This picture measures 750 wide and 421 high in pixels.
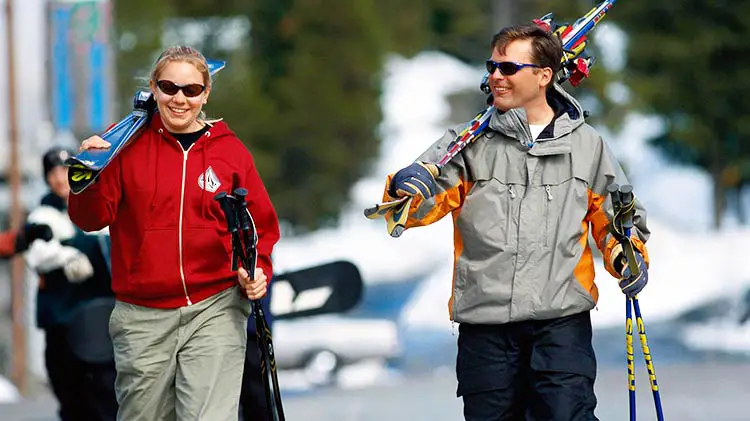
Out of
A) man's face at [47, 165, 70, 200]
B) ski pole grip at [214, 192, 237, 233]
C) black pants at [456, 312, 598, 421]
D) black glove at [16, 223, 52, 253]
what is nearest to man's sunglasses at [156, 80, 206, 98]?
ski pole grip at [214, 192, 237, 233]

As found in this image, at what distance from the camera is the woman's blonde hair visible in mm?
5043

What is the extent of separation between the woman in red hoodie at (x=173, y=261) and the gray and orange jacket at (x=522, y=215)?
0.73 meters

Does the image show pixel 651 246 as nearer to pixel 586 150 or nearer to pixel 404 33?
pixel 404 33

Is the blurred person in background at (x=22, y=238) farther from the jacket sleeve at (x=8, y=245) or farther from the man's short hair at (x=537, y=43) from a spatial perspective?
the man's short hair at (x=537, y=43)

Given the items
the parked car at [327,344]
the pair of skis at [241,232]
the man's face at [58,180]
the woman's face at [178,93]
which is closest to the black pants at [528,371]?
the pair of skis at [241,232]

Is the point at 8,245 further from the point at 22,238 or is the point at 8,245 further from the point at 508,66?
the point at 508,66

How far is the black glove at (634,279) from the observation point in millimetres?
5000

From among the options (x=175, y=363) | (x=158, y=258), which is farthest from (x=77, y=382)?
(x=158, y=258)

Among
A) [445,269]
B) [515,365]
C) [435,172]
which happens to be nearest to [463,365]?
[515,365]

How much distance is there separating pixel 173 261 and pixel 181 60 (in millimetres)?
728

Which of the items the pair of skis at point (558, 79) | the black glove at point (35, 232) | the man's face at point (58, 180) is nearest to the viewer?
the pair of skis at point (558, 79)

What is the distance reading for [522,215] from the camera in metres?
5.06

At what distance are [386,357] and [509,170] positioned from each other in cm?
876

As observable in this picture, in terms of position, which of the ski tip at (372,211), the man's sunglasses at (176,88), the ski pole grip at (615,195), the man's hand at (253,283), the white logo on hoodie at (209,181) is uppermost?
the man's sunglasses at (176,88)
